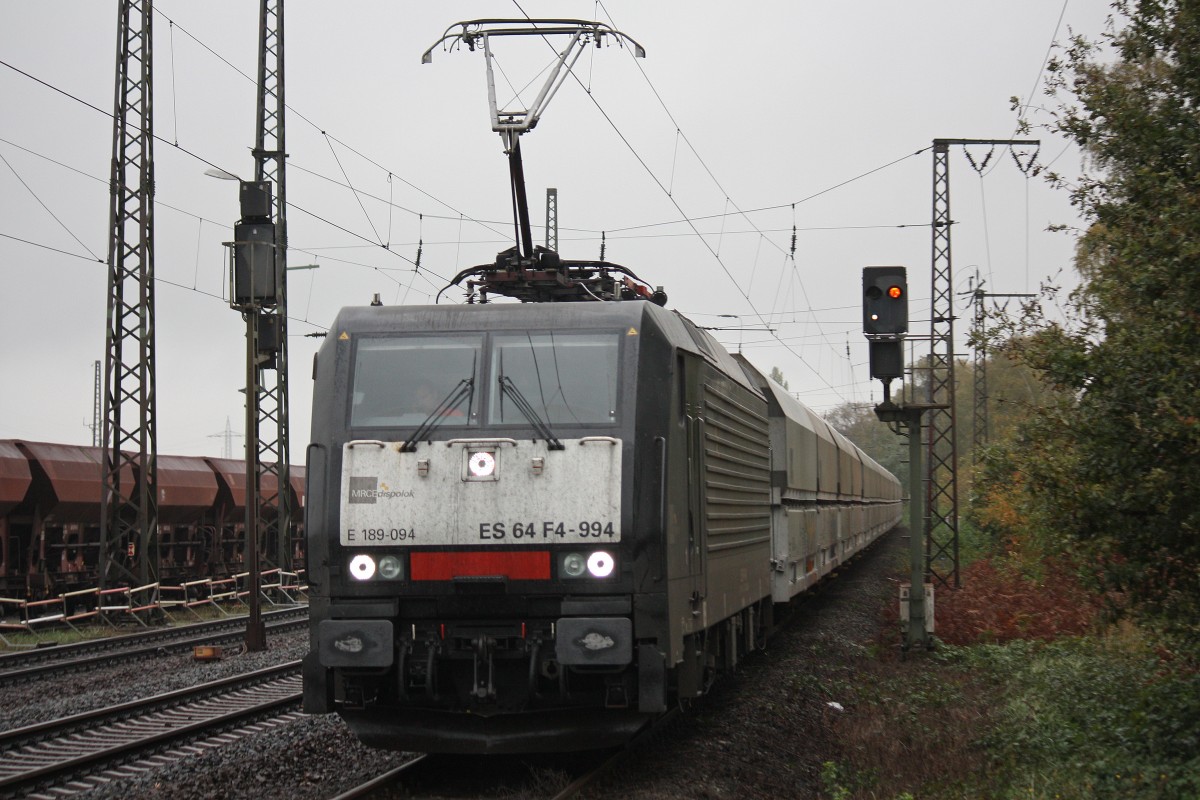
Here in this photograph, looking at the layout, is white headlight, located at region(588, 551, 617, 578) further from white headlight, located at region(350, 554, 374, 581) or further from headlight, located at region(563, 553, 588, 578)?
white headlight, located at region(350, 554, 374, 581)

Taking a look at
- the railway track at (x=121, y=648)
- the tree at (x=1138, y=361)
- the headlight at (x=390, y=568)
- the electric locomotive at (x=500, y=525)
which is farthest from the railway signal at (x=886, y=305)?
the railway track at (x=121, y=648)

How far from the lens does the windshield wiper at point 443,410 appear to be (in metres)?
8.05

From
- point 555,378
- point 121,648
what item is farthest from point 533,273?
point 121,648

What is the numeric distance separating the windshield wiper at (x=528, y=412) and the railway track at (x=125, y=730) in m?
3.87

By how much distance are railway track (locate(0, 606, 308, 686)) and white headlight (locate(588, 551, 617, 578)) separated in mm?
8945

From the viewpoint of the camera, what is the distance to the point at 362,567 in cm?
795

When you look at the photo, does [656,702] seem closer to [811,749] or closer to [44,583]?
[811,749]

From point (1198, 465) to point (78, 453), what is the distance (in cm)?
2122

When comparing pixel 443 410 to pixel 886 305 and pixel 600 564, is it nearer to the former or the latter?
pixel 600 564

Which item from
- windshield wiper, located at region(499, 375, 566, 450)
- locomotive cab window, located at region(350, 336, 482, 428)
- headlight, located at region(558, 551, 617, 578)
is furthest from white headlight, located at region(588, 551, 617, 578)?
locomotive cab window, located at region(350, 336, 482, 428)

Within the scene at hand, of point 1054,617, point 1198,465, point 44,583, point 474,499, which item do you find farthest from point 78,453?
point 1198,465

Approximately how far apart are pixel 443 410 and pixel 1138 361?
491 centimetres

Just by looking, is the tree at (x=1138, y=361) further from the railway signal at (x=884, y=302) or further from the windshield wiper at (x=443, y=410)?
the windshield wiper at (x=443, y=410)

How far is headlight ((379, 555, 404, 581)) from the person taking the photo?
791 centimetres
